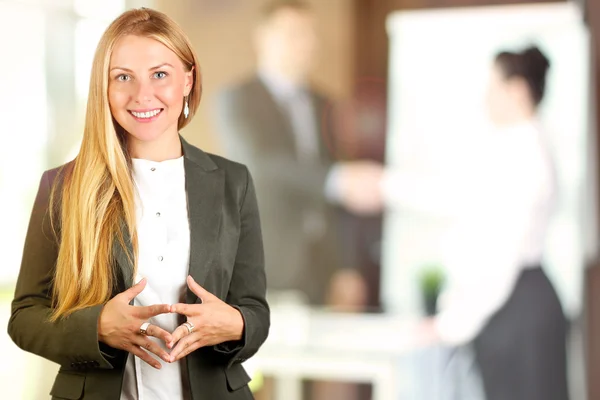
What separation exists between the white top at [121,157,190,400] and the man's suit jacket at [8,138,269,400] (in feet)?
0.09

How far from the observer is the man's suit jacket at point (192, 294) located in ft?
4.24

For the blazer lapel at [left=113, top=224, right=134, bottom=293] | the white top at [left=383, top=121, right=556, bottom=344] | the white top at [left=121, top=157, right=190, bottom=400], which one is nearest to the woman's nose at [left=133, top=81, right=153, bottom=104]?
the white top at [left=121, top=157, right=190, bottom=400]

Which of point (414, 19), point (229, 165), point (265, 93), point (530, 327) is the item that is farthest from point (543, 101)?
point (229, 165)

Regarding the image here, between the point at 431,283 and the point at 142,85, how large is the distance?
2302 millimetres

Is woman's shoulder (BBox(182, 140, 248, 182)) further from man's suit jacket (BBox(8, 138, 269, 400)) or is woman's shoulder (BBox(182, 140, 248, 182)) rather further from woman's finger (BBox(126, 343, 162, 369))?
woman's finger (BBox(126, 343, 162, 369))

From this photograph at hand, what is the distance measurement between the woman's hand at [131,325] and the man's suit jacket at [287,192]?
2.21 m

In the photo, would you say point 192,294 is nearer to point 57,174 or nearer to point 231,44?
point 57,174

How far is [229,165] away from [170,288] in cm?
26

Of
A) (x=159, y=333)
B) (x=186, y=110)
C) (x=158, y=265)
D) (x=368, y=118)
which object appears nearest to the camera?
(x=159, y=333)

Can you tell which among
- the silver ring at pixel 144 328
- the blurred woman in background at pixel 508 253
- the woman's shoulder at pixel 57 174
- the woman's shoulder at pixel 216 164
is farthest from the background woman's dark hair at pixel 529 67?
the silver ring at pixel 144 328

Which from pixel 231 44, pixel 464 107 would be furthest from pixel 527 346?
pixel 231 44

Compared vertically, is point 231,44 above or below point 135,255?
above

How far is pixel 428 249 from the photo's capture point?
11.2 ft

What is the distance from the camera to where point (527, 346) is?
3359 mm
